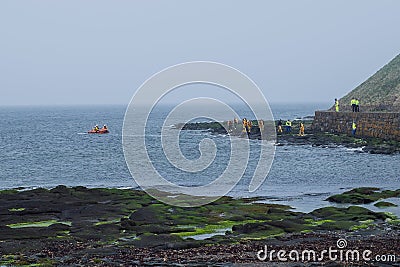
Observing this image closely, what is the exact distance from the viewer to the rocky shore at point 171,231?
1645cm

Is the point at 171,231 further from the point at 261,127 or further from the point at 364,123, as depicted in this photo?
the point at 261,127

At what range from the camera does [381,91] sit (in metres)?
87.8

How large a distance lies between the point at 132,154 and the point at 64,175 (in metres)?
18.7

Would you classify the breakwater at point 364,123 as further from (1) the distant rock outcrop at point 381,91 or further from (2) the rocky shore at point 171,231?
(2) the rocky shore at point 171,231

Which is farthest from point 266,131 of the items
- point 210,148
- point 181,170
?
point 181,170

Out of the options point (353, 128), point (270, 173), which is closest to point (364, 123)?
point (353, 128)

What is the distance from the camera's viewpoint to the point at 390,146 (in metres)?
53.2

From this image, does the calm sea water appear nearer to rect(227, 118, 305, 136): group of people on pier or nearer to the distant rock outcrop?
rect(227, 118, 305, 136): group of people on pier

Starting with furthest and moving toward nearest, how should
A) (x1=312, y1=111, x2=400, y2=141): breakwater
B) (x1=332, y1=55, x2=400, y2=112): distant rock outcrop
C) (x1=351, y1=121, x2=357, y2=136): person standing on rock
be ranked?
(x1=332, y1=55, x2=400, y2=112): distant rock outcrop < (x1=351, y1=121, x2=357, y2=136): person standing on rock < (x1=312, y1=111, x2=400, y2=141): breakwater

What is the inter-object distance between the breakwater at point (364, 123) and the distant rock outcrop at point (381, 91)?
16.2 ft

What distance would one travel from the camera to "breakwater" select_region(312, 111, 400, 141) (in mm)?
Result: 57347

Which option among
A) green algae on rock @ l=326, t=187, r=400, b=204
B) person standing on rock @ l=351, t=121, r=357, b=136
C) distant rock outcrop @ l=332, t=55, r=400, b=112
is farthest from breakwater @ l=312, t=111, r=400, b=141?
green algae on rock @ l=326, t=187, r=400, b=204

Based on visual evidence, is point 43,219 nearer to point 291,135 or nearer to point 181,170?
point 181,170

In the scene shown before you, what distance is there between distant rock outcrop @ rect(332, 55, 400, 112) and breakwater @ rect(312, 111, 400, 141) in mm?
4939
